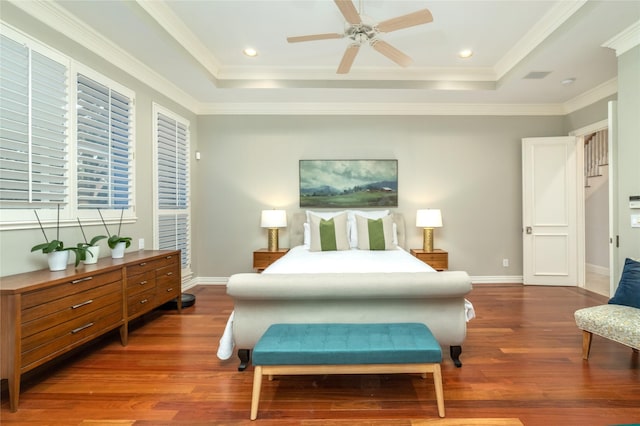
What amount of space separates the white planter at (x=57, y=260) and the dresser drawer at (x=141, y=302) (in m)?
0.62

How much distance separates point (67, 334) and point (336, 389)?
6.30 ft

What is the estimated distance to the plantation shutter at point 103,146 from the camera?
8.92 feet

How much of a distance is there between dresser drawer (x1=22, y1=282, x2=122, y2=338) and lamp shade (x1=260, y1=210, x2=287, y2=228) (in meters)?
2.11

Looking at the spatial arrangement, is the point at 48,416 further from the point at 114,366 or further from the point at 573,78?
the point at 573,78

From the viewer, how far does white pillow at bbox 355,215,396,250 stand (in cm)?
393

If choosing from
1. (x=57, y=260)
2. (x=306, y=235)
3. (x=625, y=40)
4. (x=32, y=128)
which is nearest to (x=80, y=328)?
(x=57, y=260)

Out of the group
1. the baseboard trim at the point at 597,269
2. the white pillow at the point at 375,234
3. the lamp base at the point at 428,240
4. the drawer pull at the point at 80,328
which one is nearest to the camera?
the drawer pull at the point at 80,328

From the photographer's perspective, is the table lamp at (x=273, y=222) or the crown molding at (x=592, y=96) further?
the table lamp at (x=273, y=222)

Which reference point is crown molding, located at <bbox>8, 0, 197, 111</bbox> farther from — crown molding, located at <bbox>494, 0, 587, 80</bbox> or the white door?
the white door

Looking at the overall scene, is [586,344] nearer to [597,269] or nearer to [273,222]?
[273,222]

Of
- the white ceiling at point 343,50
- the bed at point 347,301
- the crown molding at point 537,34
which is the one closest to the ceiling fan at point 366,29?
the white ceiling at point 343,50

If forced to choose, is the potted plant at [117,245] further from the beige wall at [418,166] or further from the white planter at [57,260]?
the beige wall at [418,166]

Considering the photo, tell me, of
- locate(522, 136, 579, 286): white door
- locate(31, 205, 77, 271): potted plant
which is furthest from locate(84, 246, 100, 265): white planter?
locate(522, 136, 579, 286): white door

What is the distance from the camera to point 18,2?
85.5 inches
